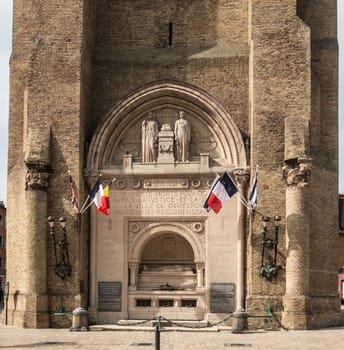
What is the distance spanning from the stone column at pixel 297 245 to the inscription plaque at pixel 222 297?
75.5 inches

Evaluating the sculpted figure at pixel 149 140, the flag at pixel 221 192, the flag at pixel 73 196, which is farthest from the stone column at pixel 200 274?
the flag at pixel 73 196

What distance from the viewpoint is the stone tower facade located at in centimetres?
2234

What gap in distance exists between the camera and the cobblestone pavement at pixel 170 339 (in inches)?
676

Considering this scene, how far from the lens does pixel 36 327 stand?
22.1m

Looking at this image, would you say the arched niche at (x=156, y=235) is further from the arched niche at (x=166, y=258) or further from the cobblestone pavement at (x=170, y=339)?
the cobblestone pavement at (x=170, y=339)

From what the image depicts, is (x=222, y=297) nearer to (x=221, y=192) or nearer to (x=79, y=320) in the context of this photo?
(x=221, y=192)

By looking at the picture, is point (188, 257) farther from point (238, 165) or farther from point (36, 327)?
point (36, 327)

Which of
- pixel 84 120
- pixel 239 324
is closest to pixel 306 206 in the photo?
pixel 239 324

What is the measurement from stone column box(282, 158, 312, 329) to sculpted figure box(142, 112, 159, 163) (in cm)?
447

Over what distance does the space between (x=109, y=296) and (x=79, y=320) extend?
2.42 metres

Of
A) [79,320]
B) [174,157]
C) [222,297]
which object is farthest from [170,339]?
[174,157]

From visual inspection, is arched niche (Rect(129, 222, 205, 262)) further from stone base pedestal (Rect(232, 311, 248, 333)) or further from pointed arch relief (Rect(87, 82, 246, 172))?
stone base pedestal (Rect(232, 311, 248, 333))

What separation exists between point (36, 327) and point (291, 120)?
9.55m

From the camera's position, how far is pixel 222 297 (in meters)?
23.0
